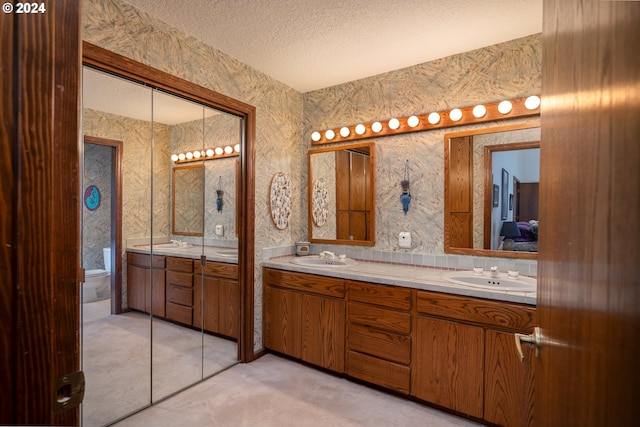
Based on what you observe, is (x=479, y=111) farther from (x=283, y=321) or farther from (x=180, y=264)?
(x=180, y=264)

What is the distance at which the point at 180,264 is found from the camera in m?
2.53

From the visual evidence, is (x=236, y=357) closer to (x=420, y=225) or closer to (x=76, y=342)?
(x=420, y=225)

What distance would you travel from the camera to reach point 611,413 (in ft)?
1.21

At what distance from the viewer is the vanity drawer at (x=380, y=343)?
7.32 ft

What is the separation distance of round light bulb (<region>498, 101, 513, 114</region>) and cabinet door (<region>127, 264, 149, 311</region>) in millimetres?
2944

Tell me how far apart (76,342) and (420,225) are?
2590 millimetres

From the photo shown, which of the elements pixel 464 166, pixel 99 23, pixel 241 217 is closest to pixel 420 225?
pixel 464 166

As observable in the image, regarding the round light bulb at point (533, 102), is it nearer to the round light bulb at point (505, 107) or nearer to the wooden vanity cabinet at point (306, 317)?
the round light bulb at point (505, 107)

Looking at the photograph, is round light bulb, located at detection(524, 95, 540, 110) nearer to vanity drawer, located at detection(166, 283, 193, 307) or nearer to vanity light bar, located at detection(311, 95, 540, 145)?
vanity light bar, located at detection(311, 95, 540, 145)

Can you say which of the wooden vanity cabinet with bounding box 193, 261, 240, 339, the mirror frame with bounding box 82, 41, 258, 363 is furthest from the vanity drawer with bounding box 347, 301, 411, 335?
the wooden vanity cabinet with bounding box 193, 261, 240, 339

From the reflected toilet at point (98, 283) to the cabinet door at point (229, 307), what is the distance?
91 centimetres

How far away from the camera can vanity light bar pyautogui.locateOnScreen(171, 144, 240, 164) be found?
96.4 inches

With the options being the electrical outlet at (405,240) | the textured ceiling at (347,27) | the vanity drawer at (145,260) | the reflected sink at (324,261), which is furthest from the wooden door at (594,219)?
the vanity drawer at (145,260)

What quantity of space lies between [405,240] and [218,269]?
5.64ft
